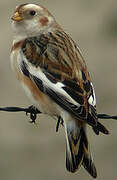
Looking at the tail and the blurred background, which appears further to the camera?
the blurred background

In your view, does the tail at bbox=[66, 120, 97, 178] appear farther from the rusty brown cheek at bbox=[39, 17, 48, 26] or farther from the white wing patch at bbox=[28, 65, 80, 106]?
the rusty brown cheek at bbox=[39, 17, 48, 26]

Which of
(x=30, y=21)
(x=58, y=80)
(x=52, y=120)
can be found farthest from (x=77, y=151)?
(x=52, y=120)

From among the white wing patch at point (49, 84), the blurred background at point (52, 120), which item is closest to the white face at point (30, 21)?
the white wing patch at point (49, 84)

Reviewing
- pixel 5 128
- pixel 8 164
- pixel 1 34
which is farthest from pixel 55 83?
pixel 1 34

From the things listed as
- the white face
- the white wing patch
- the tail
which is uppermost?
the white face

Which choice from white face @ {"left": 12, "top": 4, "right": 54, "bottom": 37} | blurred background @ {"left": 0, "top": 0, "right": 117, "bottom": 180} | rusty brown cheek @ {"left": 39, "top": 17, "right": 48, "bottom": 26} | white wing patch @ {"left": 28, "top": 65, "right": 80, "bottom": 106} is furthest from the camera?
blurred background @ {"left": 0, "top": 0, "right": 117, "bottom": 180}

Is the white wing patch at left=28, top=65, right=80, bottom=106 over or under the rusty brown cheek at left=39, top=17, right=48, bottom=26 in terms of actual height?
under

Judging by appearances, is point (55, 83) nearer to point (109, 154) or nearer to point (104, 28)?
point (109, 154)

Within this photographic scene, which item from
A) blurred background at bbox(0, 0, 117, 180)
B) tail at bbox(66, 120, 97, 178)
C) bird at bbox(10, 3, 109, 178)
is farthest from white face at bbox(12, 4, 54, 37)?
blurred background at bbox(0, 0, 117, 180)
